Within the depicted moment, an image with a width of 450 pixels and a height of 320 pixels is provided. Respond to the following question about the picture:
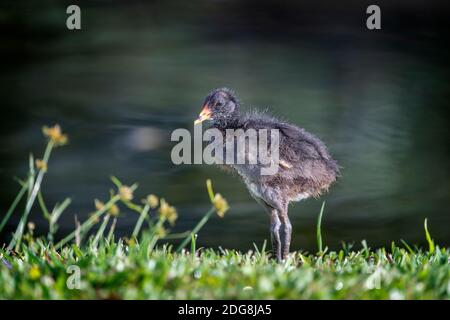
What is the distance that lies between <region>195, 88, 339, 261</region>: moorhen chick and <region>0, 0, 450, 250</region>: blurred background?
76.4 inches

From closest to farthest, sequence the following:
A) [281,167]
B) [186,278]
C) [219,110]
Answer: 1. [186,278]
2. [281,167]
3. [219,110]

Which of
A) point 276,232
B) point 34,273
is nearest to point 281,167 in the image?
point 276,232

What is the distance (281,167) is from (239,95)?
4348mm

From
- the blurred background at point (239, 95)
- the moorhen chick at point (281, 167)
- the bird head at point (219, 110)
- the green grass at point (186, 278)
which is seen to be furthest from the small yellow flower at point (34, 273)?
the blurred background at point (239, 95)

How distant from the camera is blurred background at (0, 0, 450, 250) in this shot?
6797 mm

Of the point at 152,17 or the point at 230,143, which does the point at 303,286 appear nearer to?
the point at 230,143

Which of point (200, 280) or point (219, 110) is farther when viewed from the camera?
point (219, 110)

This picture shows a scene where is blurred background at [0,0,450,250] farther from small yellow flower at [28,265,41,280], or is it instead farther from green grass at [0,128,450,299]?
small yellow flower at [28,265,41,280]

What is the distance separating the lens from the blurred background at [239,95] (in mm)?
6797

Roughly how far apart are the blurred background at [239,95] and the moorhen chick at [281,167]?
6.36ft

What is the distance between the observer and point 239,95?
330 inches

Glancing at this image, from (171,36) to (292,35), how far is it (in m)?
1.56

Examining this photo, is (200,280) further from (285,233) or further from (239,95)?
(239,95)

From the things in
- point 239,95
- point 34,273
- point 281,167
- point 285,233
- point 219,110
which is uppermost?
point 219,110
